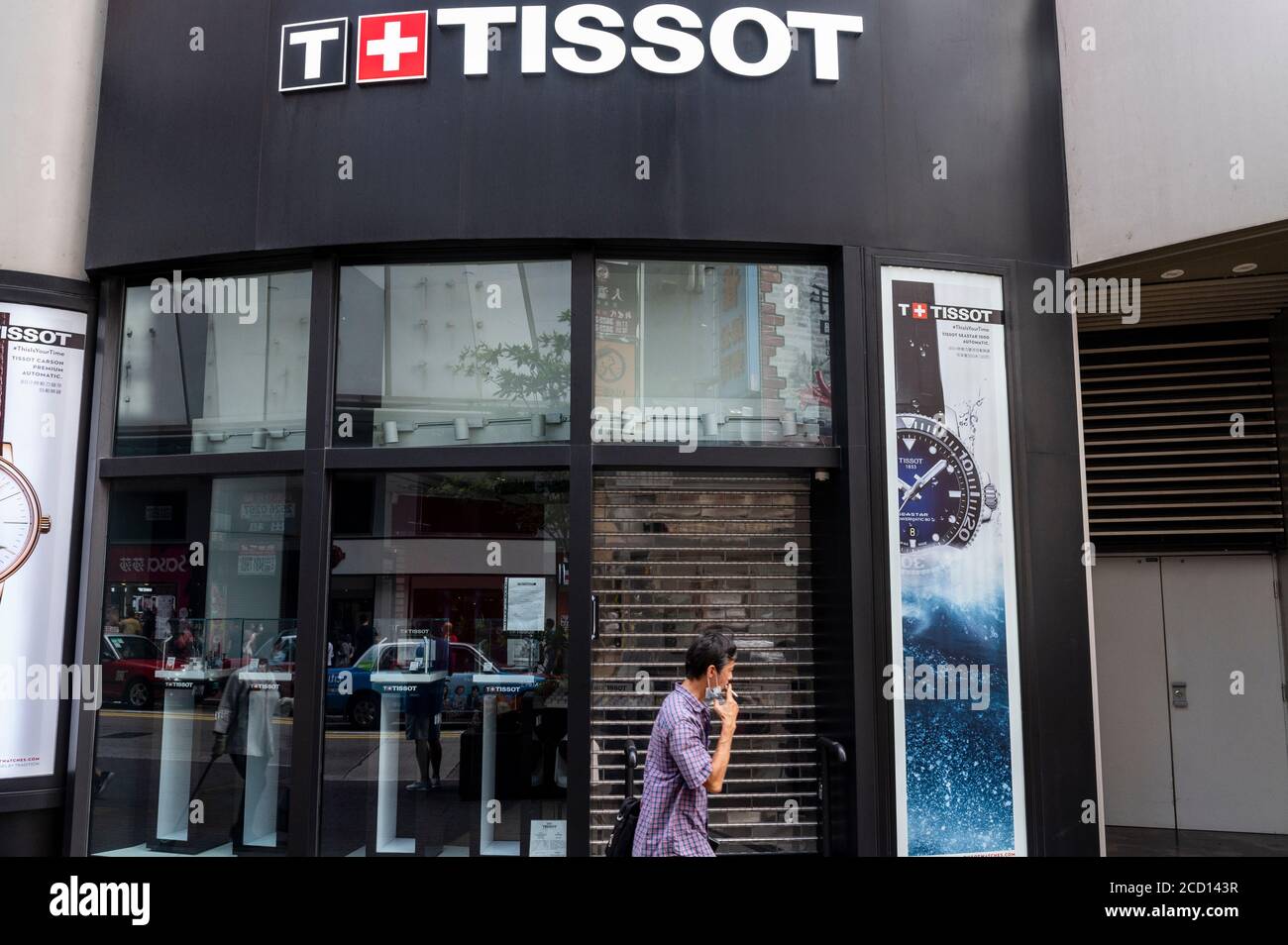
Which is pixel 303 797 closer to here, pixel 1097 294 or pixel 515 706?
pixel 515 706

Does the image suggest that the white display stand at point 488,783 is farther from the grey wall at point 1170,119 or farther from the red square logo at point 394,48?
the grey wall at point 1170,119

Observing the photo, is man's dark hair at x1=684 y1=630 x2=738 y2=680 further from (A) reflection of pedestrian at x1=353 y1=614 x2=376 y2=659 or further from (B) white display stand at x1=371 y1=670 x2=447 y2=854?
(A) reflection of pedestrian at x1=353 y1=614 x2=376 y2=659

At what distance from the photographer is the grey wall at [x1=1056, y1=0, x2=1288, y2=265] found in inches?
235

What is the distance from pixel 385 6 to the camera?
637cm

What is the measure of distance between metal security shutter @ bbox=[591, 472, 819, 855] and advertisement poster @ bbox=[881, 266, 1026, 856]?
68 cm

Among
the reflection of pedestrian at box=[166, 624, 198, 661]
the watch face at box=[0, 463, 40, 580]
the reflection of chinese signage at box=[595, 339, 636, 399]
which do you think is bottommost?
the reflection of pedestrian at box=[166, 624, 198, 661]

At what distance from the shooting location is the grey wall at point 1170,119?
5.98 meters

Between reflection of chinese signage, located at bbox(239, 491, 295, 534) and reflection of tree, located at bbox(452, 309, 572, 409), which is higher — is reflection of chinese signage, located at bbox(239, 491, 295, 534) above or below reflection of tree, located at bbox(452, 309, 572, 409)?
below
